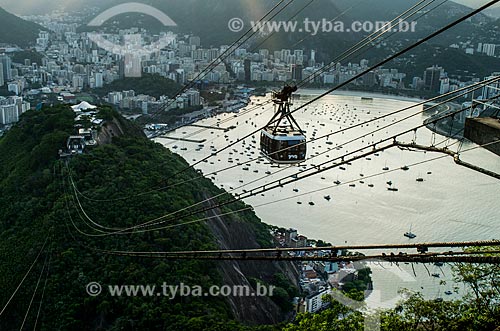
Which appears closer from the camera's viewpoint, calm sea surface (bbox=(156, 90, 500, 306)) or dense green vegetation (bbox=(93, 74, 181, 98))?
calm sea surface (bbox=(156, 90, 500, 306))

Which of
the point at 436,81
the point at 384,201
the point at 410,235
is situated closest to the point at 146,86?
the point at 436,81

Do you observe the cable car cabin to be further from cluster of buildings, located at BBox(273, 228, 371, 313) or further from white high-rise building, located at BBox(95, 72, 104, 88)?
white high-rise building, located at BBox(95, 72, 104, 88)

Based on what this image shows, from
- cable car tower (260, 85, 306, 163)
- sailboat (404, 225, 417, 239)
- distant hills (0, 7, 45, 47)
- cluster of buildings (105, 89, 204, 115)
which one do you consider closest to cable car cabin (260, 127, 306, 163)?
cable car tower (260, 85, 306, 163)

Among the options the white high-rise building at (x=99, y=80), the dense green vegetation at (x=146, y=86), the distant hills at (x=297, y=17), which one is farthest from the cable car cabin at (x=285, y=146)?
the distant hills at (x=297, y=17)

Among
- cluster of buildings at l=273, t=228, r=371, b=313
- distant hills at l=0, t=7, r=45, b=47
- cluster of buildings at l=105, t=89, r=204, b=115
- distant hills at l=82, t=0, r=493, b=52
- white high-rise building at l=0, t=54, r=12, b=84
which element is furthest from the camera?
distant hills at l=82, t=0, r=493, b=52

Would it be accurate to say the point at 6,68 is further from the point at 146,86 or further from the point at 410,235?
the point at 410,235

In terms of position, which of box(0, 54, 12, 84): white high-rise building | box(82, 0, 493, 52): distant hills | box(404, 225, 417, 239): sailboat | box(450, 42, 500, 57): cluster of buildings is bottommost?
box(404, 225, 417, 239): sailboat

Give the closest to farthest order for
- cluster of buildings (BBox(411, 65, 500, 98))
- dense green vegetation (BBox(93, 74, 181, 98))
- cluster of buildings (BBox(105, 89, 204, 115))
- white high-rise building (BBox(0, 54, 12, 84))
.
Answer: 1. cluster of buildings (BBox(105, 89, 204, 115))
2. cluster of buildings (BBox(411, 65, 500, 98))
3. dense green vegetation (BBox(93, 74, 181, 98))
4. white high-rise building (BBox(0, 54, 12, 84))
